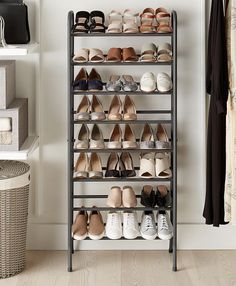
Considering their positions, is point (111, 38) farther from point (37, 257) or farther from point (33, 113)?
point (37, 257)

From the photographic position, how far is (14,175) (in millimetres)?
4016

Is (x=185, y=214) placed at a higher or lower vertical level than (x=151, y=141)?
lower

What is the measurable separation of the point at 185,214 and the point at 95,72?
101cm

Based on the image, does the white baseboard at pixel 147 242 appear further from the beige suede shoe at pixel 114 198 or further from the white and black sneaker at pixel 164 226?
the beige suede shoe at pixel 114 198

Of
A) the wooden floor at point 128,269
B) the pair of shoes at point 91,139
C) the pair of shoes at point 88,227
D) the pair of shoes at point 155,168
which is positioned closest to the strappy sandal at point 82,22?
the pair of shoes at point 91,139

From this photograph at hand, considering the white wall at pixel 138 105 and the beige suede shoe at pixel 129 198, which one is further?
the white wall at pixel 138 105

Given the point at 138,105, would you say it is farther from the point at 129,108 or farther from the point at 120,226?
the point at 120,226

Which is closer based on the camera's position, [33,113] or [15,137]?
[15,137]

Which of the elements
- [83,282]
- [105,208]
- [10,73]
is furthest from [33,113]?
[83,282]

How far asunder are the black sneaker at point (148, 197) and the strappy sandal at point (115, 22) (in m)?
0.92

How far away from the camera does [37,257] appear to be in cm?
438

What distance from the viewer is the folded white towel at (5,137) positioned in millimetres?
4027

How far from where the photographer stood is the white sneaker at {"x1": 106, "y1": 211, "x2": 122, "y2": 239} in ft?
13.6

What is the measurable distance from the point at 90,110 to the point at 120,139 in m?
0.24
